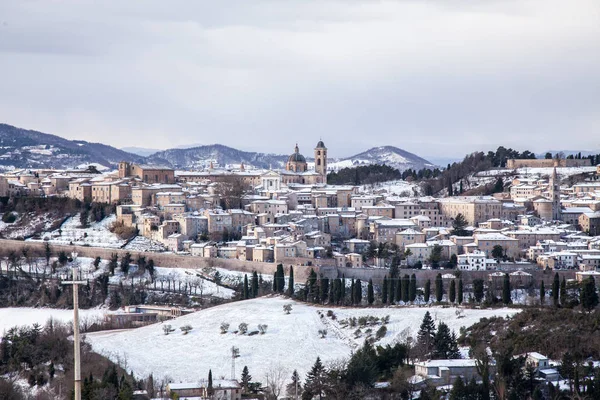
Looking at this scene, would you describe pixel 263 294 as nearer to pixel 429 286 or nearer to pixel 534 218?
pixel 429 286

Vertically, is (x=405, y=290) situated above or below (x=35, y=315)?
above

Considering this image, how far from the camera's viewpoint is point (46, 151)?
337ft

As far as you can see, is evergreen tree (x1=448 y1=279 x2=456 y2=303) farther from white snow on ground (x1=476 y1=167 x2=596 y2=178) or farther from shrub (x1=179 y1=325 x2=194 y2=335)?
white snow on ground (x1=476 y1=167 x2=596 y2=178)

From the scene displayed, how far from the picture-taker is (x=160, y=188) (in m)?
47.6

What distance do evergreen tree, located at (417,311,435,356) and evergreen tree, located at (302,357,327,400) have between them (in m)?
3.12

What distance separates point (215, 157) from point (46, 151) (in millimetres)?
20347

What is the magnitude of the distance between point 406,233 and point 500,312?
11.8 meters

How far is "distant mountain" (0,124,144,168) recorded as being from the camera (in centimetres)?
9538

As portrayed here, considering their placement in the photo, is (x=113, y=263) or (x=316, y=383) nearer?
(x=316, y=383)

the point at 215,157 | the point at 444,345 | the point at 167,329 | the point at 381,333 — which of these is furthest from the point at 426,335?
the point at 215,157

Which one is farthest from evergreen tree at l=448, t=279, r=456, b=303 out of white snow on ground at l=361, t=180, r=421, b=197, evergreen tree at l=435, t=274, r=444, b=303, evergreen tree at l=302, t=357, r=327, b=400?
white snow on ground at l=361, t=180, r=421, b=197

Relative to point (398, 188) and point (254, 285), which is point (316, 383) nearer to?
point (254, 285)

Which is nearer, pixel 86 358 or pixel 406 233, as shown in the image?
pixel 86 358

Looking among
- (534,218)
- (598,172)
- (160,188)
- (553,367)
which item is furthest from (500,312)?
(598,172)
